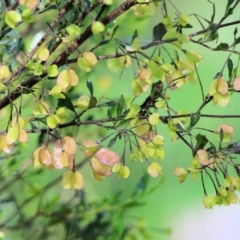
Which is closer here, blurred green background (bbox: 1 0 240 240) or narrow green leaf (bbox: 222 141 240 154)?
narrow green leaf (bbox: 222 141 240 154)

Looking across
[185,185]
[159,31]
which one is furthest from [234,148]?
[185,185]

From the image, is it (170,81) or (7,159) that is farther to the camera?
(7,159)

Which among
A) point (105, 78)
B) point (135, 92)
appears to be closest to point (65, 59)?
point (135, 92)

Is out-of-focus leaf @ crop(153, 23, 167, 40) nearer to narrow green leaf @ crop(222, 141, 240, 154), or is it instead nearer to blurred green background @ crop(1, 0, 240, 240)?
narrow green leaf @ crop(222, 141, 240, 154)

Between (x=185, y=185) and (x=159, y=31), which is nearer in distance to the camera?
(x=159, y=31)

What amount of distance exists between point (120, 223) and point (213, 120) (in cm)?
35

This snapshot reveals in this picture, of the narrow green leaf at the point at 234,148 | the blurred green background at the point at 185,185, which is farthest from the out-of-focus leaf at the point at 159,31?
the blurred green background at the point at 185,185

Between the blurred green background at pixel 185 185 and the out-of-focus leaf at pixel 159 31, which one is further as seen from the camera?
the blurred green background at pixel 185 185

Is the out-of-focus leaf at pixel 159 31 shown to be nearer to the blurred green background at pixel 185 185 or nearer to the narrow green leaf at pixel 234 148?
the narrow green leaf at pixel 234 148

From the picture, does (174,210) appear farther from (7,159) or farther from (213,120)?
(7,159)

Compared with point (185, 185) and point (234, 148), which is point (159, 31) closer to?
point (234, 148)

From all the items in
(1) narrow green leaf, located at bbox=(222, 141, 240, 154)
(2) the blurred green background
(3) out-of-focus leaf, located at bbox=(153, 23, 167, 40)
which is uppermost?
(3) out-of-focus leaf, located at bbox=(153, 23, 167, 40)

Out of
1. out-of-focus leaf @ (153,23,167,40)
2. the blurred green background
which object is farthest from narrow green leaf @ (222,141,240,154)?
the blurred green background

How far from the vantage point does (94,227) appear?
0.60 metres
